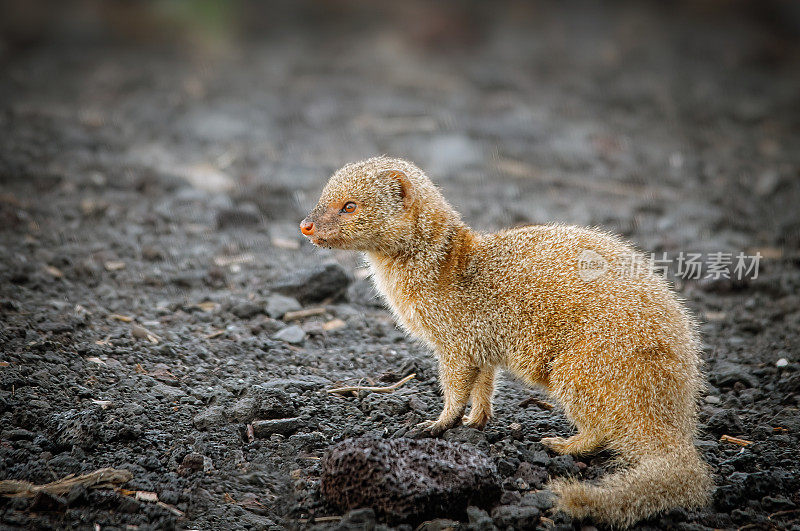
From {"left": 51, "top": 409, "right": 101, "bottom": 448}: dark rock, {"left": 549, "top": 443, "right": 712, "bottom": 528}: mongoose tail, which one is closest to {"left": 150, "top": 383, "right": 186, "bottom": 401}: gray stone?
{"left": 51, "top": 409, "right": 101, "bottom": 448}: dark rock

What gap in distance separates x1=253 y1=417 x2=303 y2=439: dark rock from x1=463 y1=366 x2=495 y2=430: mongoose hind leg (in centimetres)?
110

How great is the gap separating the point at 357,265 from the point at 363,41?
8433mm

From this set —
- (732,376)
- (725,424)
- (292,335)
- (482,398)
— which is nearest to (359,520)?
(482,398)

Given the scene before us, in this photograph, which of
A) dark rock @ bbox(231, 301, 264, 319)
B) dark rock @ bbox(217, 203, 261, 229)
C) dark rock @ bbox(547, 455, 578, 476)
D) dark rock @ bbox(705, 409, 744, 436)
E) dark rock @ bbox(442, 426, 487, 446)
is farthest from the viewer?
dark rock @ bbox(217, 203, 261, 229)

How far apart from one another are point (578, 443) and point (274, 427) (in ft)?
5.61

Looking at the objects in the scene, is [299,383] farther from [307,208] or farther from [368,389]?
[307,208]

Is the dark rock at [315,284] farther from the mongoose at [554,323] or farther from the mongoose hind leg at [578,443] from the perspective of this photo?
the mongoose hind leg at [578,443]

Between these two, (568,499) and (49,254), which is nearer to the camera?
(568,499)

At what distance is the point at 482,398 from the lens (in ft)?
16.1

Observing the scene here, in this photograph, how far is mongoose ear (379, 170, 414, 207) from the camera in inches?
193

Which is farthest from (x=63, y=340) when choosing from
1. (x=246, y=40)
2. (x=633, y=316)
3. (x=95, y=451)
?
(x=246, y=40)

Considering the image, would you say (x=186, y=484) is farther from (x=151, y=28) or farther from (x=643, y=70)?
(x=151, y=28)

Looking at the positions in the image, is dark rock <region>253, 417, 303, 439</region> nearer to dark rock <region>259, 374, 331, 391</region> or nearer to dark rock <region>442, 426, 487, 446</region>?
dark rock <region>259, 374, 331, 391</region>

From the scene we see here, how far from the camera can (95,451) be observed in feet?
13.4
